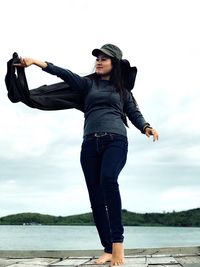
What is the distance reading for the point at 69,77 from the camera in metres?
4.57

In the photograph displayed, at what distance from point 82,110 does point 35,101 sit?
49 centimetres

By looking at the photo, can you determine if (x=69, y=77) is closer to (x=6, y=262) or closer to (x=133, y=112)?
(x=133, y=112)

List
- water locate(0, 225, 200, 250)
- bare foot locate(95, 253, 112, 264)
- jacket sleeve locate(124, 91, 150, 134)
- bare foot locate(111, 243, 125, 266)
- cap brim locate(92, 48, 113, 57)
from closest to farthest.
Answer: bare foot locate(111, 243, 125, 266) → bare foot locate(95, 253, 112, 264) → cap brim locate(92, 48, 113, 57) → jacket sleeve locate(124, 91, 150, 134) → water locate(0, 225, 200, 250)

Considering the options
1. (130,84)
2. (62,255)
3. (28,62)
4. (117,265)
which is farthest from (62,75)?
(62,255)

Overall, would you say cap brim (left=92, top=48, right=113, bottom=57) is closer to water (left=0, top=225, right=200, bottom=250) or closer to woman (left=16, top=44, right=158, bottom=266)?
woman (left=16, top=44, right=158, bottom=266)

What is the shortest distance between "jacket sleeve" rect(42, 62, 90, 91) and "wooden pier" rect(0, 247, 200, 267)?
1.68m

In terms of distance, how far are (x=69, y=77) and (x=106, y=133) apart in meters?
0.64

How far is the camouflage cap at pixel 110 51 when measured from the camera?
15.3ft

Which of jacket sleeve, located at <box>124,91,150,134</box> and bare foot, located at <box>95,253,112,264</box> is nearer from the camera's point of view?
bare foot, located at <box>95,253,112,264</box>

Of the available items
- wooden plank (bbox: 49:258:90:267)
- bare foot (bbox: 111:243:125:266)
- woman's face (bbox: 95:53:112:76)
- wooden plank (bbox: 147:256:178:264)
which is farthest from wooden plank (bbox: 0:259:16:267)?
woman's face (bbox: 95:53:112:76)

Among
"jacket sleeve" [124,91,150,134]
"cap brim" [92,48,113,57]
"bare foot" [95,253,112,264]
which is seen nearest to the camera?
"bare foot" [95,253,112,264]

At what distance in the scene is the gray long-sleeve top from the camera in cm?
449

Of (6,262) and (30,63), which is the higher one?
(30,63)

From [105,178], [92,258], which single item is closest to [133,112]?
[105,178]
